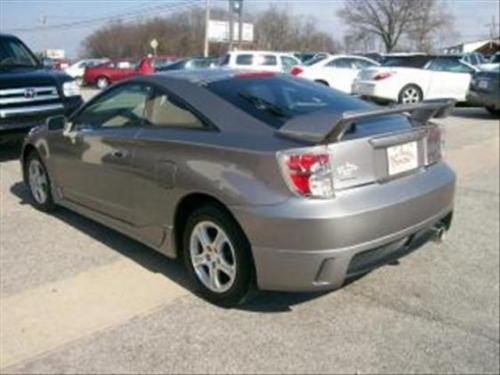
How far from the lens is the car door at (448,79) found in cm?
1620

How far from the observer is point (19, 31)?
336 centimetres

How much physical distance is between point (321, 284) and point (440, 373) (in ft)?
2.49

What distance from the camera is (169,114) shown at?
4480mm

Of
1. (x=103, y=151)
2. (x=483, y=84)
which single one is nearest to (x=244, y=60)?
(x=483, y=84)

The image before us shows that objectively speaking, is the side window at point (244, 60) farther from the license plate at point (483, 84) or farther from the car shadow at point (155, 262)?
the car shadow at point (155, 262)

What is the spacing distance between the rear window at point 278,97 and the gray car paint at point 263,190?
0.09 m

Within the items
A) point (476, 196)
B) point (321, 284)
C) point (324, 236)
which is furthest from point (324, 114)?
point (476, 196)

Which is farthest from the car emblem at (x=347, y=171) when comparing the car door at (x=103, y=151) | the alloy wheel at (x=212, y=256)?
the car door at (x=103, y=151)

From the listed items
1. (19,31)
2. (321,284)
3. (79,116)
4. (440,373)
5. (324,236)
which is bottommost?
(440,373)

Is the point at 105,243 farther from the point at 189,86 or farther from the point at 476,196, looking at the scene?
the point at 476,196

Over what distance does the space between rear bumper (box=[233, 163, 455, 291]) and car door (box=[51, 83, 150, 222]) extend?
1.31 metres

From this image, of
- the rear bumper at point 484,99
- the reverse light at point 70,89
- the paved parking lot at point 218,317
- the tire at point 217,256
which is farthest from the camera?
the rear bumper at point 484,99

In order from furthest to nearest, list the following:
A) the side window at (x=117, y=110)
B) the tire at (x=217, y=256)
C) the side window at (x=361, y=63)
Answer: the side window at (x=361, y=63) < the side window at (x=117, y=110) < the tire at (x=217, y=256)

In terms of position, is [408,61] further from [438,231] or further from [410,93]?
[438,231]
